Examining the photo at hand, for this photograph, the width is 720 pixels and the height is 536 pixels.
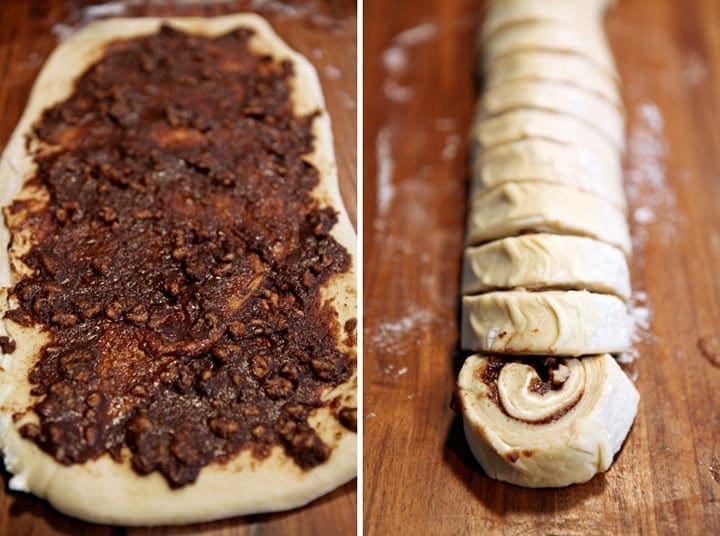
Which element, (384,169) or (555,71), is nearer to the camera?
(555,71)

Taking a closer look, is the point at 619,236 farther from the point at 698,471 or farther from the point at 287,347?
the point at 287,347

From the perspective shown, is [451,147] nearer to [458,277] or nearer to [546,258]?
[458,277]

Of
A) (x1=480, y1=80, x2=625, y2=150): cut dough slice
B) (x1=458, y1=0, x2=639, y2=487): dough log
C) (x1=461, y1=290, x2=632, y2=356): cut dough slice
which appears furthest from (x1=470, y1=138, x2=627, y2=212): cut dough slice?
(x1=461, y1=290, x2=632, y2=356): cut dough slice

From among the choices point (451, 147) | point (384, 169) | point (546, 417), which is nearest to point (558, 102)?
point (451, 147)

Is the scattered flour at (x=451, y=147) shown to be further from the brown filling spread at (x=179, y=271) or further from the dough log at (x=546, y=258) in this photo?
the brown filling spread at (x=179, y=271)

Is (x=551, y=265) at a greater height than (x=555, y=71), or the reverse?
(x=555, y=71)

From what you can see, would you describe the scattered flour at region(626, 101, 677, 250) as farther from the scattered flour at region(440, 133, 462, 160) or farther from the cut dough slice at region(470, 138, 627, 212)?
the scattered flour at region(440, 133, 462, 160)
